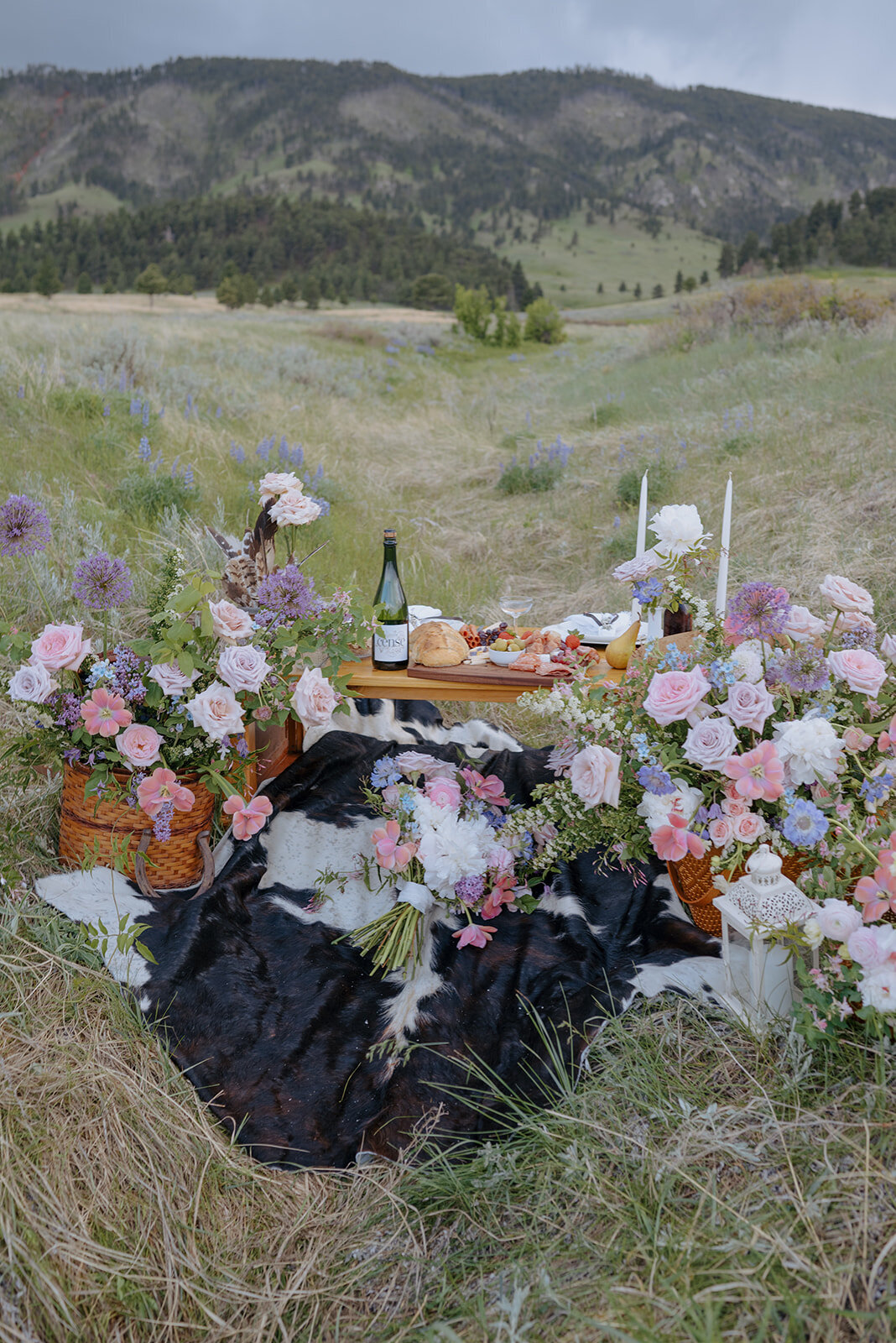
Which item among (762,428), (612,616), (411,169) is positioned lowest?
(612,616)

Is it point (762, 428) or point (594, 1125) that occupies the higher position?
point (762, 428)

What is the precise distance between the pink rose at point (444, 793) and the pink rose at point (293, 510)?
40.9 inches

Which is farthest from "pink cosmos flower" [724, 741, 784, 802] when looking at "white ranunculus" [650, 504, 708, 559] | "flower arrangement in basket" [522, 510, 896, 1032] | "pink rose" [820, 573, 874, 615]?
"white ranunculus" [650, 504, 708, 559]

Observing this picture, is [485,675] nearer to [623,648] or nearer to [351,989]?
[623,648]

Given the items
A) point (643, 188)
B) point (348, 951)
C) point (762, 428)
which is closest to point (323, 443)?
point (762, 428)

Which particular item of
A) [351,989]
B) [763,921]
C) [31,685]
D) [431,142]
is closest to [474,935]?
[351,989]

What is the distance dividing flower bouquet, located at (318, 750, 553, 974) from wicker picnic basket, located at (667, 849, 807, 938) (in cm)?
Answer: 39

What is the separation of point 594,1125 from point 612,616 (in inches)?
82.6

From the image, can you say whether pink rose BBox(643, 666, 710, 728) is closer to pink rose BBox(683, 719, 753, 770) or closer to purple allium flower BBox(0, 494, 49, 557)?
pink rose BBox(683, 719, 753, 770)

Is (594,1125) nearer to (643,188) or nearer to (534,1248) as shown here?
(534,1248)

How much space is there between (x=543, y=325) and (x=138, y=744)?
2560cm

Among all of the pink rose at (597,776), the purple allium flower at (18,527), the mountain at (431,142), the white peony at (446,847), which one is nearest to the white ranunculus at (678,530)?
the pink rose at (597,776)

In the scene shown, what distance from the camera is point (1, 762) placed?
9.31 ft

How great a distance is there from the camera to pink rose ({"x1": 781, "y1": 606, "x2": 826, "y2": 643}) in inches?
84.6
